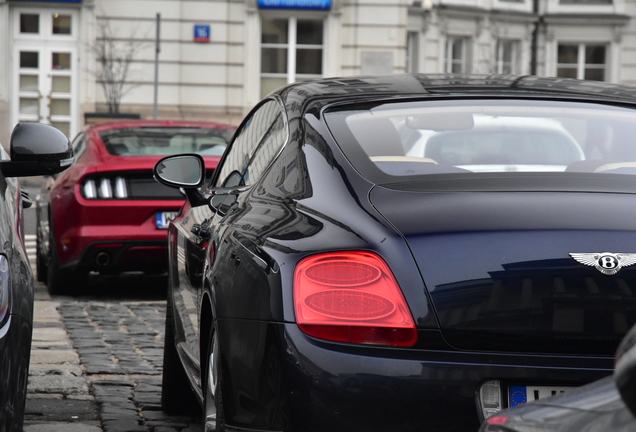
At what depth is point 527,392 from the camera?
2.64m

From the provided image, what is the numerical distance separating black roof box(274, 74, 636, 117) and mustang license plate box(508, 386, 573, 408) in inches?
50.2

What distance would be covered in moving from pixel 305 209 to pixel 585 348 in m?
0.83

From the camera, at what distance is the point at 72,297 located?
8820mm

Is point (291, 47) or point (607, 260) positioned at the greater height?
point (291, 47)

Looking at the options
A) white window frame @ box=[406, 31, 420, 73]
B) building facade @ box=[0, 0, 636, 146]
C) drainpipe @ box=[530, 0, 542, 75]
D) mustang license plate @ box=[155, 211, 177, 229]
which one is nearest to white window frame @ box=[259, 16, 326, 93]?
building facade @ box=[0, 0, 636, 146]

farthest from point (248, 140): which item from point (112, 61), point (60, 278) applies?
point (112, 61)

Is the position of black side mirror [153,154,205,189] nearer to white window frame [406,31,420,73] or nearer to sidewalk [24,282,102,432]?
sidewalk [24,282,102,432]

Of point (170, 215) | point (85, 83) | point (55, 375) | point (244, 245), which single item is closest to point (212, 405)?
point (244, 245)

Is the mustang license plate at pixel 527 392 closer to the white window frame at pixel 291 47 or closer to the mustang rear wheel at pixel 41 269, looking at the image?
the mustang rear wheel at pixel 41 269

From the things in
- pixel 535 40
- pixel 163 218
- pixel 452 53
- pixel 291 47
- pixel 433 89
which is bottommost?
pixel 163 218

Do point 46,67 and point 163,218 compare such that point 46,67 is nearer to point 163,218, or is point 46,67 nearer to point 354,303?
point 163,218

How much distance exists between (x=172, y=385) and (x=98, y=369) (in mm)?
1093

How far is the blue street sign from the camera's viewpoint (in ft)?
89.7

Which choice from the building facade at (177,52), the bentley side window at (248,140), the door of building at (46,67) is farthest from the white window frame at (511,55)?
the bentley side window at (248,140)
